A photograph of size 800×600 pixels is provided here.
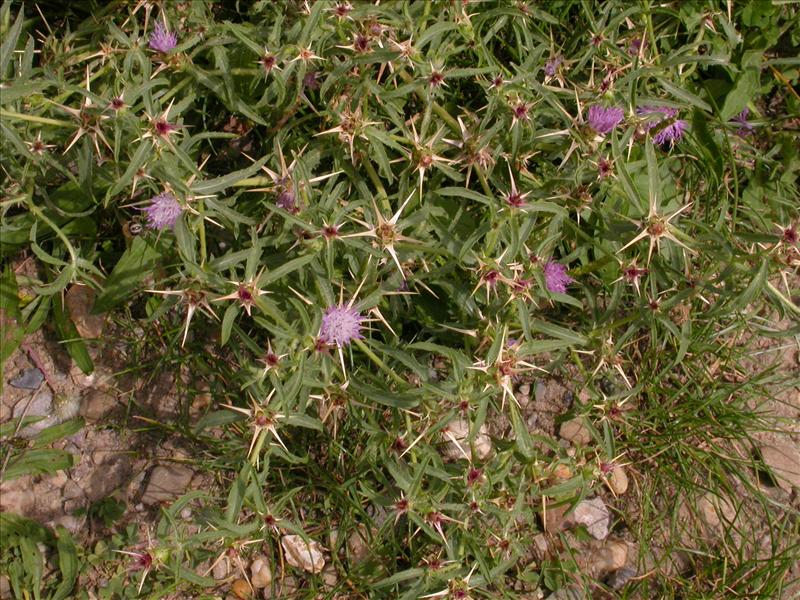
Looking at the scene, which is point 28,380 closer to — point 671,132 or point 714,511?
point 671,132

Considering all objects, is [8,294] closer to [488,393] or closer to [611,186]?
[488,393]

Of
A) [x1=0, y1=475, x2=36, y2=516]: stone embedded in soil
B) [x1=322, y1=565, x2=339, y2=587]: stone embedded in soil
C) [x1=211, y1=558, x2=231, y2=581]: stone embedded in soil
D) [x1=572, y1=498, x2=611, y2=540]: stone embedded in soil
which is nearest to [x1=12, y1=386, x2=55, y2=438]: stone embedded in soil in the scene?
[x1=0, y1=475, x2=36, y2=516]: stone embedded in soil

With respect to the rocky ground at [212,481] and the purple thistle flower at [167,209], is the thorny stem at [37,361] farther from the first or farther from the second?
the purple thistle flower at [167,209]

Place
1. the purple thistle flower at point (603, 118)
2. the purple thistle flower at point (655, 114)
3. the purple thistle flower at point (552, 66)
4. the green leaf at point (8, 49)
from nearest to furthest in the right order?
the green leaf at point (8, 49) → the purple thistle flower at point (603, 118) → the purple thistle flower at point (655, 114) → the purple thistle flower at point (552, 66)

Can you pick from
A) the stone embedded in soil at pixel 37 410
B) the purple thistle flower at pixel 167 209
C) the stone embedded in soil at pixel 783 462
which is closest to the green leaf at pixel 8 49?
the purple thistle flower at pixel 167 209

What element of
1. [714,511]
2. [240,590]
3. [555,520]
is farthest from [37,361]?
[714,511]

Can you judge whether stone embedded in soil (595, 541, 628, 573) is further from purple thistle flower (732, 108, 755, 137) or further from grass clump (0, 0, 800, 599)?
purple thistle flower (732, 108, 755, 137)

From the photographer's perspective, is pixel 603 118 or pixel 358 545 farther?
pixel 358 545
